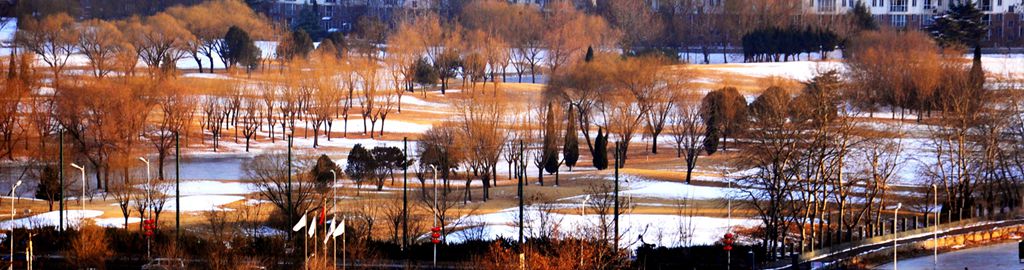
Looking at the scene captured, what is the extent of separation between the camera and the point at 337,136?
60.7 meters

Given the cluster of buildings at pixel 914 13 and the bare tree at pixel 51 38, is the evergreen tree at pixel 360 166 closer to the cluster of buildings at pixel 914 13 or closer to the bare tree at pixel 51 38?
the bare tree at pixel 51 38

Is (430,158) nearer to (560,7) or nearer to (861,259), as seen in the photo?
(861,259)

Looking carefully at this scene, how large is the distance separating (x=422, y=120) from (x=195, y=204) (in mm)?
21742

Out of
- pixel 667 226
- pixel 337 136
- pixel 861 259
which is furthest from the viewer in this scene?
pixel 337 136

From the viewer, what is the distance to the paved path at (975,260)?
112 ft

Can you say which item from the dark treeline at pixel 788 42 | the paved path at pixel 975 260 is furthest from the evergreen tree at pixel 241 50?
the paved path at pixel 975 260

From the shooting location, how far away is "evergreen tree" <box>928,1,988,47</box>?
3246 inches

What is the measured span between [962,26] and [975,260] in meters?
50.3

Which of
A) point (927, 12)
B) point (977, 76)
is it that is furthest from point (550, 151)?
point (927, 12)

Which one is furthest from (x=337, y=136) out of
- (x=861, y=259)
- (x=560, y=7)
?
(x=560, y=7)

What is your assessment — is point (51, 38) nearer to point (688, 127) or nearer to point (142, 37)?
point (142, 37)

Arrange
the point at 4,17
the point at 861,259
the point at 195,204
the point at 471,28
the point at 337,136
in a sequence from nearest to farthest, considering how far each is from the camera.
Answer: the point at 861,259 → the point at 195,204 → the point at 337,136 → the point at 471,28 → the point at 4,17

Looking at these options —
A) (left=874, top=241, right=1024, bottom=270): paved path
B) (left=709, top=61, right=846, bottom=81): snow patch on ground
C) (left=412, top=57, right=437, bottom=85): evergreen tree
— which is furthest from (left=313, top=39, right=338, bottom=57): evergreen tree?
(left=874, top=241, right=1024, bottom=270): paved path

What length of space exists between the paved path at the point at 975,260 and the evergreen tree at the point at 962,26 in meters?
46.4
